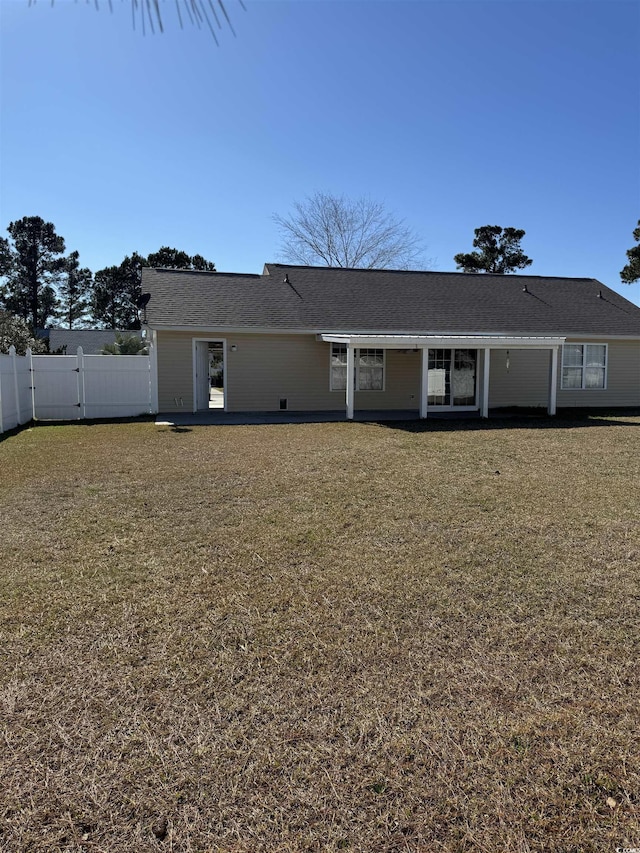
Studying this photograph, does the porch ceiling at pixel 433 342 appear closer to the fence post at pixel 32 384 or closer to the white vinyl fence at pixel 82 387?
the white vinyl fence at pixel 82 387

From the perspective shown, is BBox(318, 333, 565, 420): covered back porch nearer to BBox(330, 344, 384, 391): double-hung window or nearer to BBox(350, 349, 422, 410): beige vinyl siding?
BBox(330, 344, 384, 391): double-hung window

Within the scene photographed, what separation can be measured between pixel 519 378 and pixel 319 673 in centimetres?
1704

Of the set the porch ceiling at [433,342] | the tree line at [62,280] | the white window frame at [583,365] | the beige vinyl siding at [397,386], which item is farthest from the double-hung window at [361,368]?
the tree line at [62,280]

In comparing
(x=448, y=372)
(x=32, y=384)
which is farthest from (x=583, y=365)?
(x=32, y=384)

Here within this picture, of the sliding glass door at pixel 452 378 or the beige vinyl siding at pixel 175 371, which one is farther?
the sliding glass door at pixel 452 378

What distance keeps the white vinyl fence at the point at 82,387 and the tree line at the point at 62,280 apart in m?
34.2

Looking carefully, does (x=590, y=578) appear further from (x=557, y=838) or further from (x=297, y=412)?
(x=297, y=412)

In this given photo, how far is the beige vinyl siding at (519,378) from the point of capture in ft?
59.4

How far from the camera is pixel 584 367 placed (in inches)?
733

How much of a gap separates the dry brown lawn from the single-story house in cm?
964

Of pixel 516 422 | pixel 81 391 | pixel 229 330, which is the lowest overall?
pixel 516 422

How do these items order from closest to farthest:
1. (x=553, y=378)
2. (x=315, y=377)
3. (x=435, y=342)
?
(x=435, y=342)
(x=553, y=378)
(x=315, y=377)

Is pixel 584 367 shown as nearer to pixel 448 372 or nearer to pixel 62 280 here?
pixel 448 372

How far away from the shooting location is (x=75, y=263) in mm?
50188
